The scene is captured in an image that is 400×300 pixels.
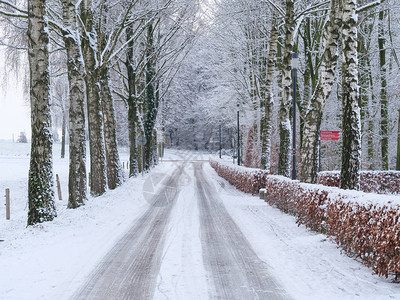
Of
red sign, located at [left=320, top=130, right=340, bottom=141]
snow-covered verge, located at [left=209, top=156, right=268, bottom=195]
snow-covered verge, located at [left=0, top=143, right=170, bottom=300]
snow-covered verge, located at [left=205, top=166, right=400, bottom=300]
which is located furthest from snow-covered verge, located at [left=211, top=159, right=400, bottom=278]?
red sign, located at [left=320, top=130, right=340, bottom=141]

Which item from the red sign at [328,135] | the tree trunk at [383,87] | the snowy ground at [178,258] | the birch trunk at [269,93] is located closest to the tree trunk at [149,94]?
the birch trunk at [269,93]

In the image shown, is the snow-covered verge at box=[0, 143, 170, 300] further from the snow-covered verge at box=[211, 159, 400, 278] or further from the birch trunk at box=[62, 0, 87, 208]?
the snow-covered verge at box=[211, 159, 400, 278]

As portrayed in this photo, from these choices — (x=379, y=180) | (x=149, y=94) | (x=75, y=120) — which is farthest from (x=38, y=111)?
(x=149, y=94)

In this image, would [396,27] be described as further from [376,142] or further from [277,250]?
[277,250]

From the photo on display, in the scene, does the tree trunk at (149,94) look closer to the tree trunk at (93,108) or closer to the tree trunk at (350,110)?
the tree trunk at (93,108)

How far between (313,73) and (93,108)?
12524mm

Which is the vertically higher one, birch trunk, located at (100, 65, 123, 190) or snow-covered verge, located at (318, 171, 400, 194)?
birch trunk, located at (100, 65, 123, 190)

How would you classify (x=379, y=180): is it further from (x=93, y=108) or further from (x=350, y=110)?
(x=93, y=108)

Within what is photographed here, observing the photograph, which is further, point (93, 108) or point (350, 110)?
point (93, 108)

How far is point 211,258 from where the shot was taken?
6.63 m

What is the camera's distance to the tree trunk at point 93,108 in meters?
15.2

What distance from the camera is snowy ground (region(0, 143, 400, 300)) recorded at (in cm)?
507

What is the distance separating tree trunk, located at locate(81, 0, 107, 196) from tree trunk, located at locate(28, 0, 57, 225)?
5825mm

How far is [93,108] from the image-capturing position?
1520 centimetres
